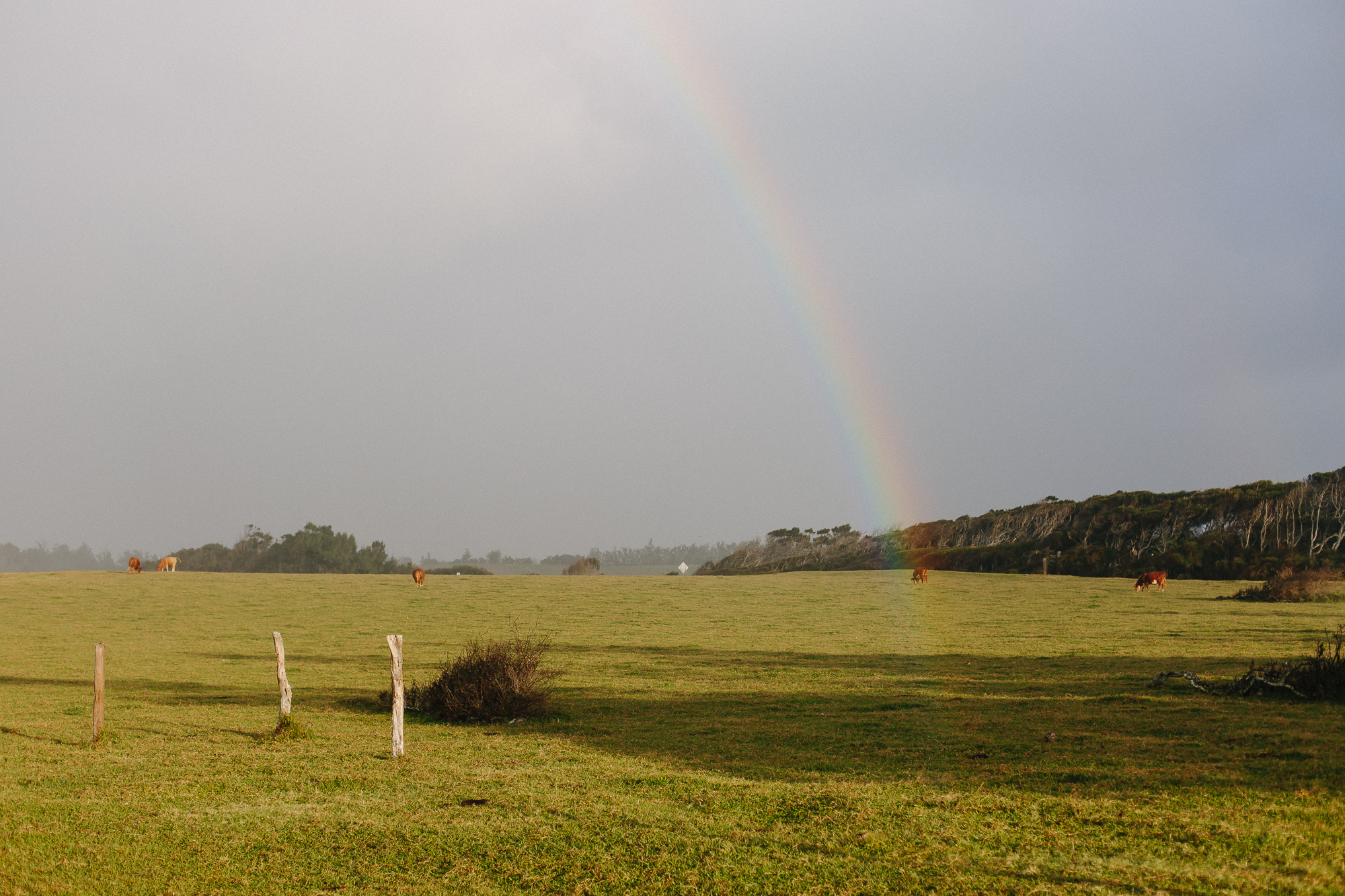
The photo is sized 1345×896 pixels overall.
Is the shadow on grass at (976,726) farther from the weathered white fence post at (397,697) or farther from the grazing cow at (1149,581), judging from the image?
the grazing cow at (1149,581)

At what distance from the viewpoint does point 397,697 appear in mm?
12281

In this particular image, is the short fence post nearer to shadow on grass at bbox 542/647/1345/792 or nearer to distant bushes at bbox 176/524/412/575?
shadow on grass at bbox 542/647/1345/792

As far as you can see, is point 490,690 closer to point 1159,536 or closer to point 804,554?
point 1159,536

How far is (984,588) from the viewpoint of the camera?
49.2 m

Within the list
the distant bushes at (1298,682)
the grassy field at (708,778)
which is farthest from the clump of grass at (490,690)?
the distant bushes at (1298,682)

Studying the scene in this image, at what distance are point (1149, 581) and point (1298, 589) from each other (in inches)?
384

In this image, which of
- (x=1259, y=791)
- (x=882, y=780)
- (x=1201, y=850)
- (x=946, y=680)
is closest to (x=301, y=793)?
(x=882, y=780)

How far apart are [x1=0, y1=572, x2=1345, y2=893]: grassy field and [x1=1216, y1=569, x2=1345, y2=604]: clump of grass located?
1215cm

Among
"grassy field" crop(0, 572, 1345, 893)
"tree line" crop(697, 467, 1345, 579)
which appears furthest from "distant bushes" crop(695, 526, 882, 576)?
"grassy field" crop(0, 572, 1345, 893)

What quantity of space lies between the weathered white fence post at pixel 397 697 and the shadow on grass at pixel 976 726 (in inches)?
112

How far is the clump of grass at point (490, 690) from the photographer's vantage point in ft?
51.1

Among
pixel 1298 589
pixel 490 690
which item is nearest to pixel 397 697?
pixel 490 690

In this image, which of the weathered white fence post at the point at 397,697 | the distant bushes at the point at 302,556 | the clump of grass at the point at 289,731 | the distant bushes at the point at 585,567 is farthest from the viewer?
the distant bushes at the point at 302,556

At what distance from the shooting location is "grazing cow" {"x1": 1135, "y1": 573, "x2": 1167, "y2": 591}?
4425cm
